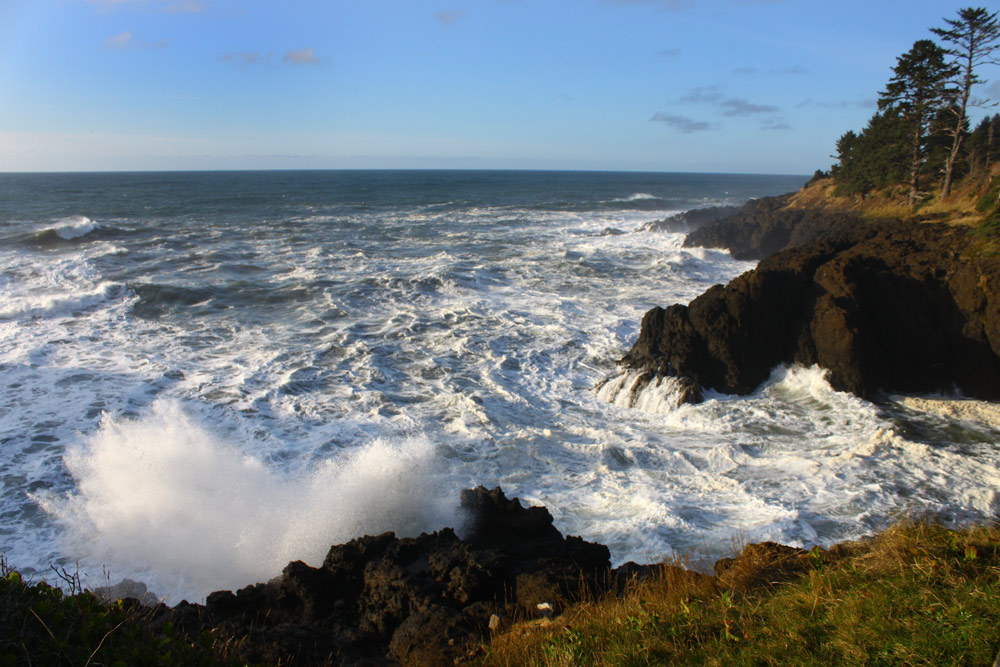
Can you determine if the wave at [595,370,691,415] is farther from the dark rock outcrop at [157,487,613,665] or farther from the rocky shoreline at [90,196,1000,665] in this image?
the dark rock outcrop at [157,487,613,665]

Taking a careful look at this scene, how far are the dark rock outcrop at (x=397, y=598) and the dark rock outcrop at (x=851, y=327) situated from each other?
7.67 m

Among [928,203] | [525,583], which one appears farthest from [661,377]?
[928,203]

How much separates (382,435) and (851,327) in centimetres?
1002

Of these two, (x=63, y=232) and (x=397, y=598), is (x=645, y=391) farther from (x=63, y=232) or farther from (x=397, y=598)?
(x=63, y=232)

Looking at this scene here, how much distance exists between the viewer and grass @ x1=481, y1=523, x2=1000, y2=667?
3.75 metres

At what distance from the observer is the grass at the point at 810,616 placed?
12.3 ft

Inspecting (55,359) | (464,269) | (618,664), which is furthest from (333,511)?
(464,269)

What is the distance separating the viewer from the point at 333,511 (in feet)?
28.0

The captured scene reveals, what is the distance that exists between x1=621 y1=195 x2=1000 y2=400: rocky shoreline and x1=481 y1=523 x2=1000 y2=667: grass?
7.70 meters

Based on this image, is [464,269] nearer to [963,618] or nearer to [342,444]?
[342,444]

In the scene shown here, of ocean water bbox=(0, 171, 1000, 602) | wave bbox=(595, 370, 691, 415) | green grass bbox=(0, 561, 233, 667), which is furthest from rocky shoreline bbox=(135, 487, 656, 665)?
wave bbox=(595, 370, 691, 415)

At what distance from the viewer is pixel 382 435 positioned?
11.1 metres

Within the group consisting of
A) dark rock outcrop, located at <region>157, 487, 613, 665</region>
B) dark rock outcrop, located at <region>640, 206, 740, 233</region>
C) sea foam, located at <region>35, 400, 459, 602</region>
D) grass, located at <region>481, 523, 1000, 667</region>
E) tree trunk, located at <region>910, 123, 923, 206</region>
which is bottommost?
sea foam, located at <region>35, 400, 459, 602</region>

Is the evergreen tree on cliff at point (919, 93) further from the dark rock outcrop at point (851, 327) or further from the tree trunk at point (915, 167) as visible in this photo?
the dark rock outcrop at point (851, 327)
